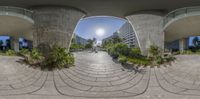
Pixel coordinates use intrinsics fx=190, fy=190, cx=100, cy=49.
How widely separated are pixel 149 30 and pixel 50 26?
437 inches

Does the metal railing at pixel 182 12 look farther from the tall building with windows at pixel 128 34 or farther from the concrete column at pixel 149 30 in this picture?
the tall building with windows at pixel 128 34

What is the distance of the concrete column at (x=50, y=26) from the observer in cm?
1947

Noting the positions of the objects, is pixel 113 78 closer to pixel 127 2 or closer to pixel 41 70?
pixel 41 70

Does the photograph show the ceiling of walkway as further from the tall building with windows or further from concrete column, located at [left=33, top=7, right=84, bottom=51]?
the tall building with windows

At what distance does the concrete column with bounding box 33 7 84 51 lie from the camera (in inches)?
766

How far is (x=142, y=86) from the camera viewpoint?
8984 millimetres

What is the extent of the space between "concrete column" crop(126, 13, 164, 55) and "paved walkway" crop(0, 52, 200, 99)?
30.7 ft

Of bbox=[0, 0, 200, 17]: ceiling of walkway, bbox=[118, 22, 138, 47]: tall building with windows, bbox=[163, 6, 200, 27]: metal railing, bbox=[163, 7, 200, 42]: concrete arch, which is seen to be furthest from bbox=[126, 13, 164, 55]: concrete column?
bbox=[118, 22, 138, 47]: tall building with windows

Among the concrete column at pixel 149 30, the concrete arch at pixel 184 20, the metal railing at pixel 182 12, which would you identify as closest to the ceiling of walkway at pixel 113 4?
the metal railing at pixel 182 12

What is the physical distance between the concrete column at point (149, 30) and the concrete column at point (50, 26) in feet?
27.9

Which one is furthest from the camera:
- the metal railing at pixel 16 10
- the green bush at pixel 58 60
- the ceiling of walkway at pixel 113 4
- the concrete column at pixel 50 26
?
the concrete column at pixel 50 26

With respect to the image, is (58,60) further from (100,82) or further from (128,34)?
(128,34)

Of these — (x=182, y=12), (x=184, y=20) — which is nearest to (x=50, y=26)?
(x=182, y=12)

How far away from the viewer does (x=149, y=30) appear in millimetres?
22031
